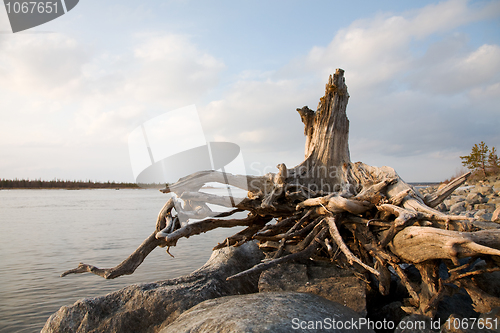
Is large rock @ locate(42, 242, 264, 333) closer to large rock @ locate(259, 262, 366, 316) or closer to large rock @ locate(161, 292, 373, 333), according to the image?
large rock @ locate(161, 292, 373, 333)

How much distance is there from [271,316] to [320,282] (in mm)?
1542

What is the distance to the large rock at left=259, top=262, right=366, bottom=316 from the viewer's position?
388 cm

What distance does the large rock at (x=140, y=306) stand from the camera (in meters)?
3.58

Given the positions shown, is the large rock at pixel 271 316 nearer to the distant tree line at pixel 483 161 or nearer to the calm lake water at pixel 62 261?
the calm lake water at pixel 62 261

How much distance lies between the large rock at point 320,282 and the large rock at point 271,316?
34 centimetres

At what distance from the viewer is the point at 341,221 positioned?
4.48 metres

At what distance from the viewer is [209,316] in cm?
311

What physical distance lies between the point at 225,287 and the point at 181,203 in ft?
4.71

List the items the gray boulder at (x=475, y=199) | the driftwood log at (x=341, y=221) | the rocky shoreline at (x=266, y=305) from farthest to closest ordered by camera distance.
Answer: the gray boulder at (x=475, y=199)
the driftwood log at (x=341, y=221)
the rocky shoreline at (x=266, y=305)

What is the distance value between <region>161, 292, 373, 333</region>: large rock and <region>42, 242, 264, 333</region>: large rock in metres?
0.35

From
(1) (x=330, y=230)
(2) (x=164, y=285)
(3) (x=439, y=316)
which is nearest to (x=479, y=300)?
(3) (x=439, y=316)

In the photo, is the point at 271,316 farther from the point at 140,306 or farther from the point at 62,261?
the point at 62,261

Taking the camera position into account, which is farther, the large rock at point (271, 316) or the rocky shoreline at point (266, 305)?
the rocky shoreline at point (266, 305)

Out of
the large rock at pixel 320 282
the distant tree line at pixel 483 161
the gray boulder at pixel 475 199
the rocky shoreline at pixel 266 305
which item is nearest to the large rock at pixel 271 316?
the rocky shoreline at pixel 266 305
